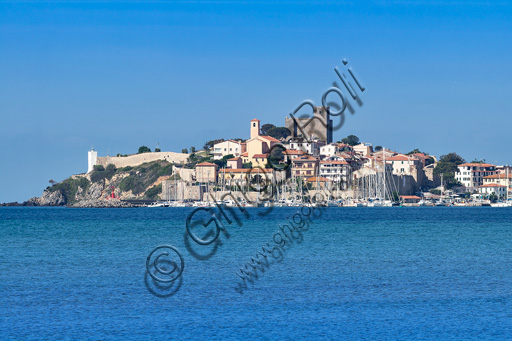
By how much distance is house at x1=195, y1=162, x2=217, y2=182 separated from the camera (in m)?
70.7

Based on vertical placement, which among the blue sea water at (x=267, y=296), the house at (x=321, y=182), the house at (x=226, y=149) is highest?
the house at (x=226, y=149)

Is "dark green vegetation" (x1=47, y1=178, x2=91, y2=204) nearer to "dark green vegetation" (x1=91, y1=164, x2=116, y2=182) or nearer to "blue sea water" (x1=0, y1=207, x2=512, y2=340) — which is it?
"dark green vegetation" (x1=91, y1=164, x2=116, y2=182)

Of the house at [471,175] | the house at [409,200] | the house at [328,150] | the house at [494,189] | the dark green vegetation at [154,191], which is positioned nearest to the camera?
the house at [409,200]

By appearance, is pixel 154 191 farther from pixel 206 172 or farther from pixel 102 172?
pixel 206 172

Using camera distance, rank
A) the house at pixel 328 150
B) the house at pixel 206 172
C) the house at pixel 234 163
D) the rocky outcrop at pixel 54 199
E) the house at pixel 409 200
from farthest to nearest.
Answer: the rocky outcrop at pixel 54 199 < the house at pixel 206 172 < the house at pixel 328 150 < the house at pixel 234 163 < the house at pixel 409 200

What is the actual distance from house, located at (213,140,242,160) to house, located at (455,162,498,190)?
2313 cm

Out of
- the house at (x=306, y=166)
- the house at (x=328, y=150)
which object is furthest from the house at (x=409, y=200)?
the house at (x=306, y=166)

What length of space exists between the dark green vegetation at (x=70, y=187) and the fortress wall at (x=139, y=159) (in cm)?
284

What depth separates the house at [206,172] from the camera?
70.7 metres

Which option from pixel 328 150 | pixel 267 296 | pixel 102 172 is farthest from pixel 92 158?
pixel 267 296

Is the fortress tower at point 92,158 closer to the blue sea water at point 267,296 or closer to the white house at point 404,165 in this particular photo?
the white house at point 404,165

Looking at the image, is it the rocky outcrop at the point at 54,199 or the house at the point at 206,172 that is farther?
the rocky outcrop at the point at 54,199

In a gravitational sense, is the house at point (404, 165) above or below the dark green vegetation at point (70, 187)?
above

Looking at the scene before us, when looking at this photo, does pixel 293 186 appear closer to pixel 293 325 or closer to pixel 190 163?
pixel 190 163
